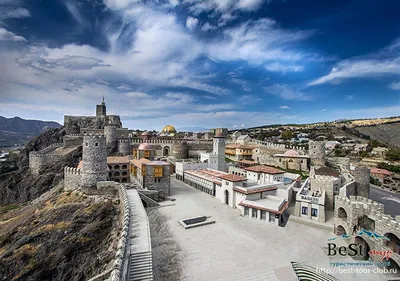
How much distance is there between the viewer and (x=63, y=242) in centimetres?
1552

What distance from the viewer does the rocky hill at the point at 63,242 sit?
44.6 feet

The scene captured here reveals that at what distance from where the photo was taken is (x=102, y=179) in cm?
2175

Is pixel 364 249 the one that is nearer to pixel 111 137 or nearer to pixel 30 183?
pixel 111 137

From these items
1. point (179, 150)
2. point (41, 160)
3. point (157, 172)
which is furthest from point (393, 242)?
point (41, 160)

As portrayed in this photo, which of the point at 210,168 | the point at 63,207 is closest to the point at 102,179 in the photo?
the point at 63,207

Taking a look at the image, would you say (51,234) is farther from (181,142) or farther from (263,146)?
(263,146)

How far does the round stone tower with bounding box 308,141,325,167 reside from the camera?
32.6 m

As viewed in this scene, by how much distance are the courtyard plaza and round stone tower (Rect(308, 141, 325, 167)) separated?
59.7ft

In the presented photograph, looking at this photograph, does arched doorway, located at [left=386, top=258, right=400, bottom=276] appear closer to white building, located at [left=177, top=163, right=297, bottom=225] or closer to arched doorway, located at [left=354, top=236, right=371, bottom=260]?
arched doorway, located at [left=354, top=236, right=371, bottom=260]

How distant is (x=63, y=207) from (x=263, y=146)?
3270cm

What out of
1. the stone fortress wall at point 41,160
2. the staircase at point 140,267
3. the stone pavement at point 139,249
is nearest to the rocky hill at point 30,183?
the stone fortress wall at point 41,160

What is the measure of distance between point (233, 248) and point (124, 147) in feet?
97.8

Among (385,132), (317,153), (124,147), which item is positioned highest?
(385,132)

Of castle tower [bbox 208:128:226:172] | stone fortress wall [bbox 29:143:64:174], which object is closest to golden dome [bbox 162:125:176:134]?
castle tower [bbox 208:128:226:172]
